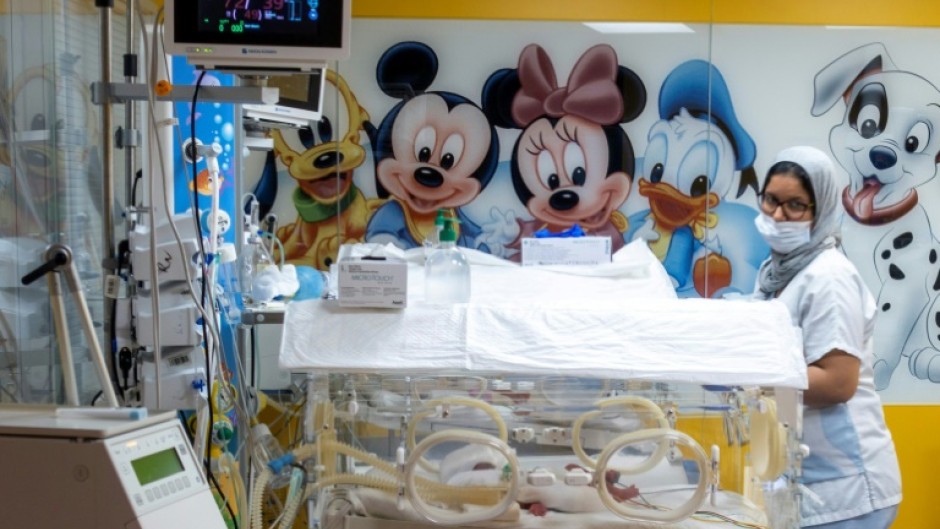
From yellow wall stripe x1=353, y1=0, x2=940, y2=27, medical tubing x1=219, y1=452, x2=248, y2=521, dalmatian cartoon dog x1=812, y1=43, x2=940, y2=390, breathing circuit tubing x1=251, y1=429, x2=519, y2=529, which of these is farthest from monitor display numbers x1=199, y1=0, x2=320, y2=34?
dalmatian cartoon dog x1=812, y1=43, x2=940, y2=390

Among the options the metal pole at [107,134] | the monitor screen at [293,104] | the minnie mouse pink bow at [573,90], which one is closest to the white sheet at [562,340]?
the metal pole at [107,134]

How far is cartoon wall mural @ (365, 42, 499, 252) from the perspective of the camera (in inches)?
152

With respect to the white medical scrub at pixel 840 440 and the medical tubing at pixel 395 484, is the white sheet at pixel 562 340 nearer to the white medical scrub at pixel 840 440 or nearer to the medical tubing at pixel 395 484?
the medical tubing at pixel 395 484

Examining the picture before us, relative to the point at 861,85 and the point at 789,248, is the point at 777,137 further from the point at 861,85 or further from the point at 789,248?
the point at 789,248

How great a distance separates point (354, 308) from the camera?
234 cm

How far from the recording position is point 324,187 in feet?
12.7

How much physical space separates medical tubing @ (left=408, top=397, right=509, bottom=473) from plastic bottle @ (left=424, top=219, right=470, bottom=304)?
0.37 metres

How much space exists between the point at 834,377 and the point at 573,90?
1.63 metres

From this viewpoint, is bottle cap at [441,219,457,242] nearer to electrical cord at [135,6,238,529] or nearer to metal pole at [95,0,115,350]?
electrical cord at [135,6,238,529]

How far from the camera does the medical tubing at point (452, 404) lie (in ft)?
6.81

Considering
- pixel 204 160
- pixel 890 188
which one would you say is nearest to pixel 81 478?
pixel 204 160

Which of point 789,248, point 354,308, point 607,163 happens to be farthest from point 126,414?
point 607,163

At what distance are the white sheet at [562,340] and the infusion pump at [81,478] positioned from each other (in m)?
0.82

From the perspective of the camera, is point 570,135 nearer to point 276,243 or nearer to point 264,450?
point 276,243
